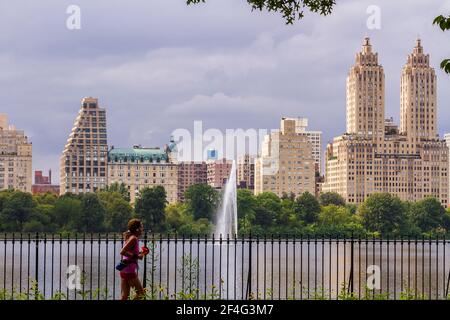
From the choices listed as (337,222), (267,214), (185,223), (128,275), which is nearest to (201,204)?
(267,214)

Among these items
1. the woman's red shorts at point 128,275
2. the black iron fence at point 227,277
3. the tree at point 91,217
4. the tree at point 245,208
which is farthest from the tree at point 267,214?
the woman's red shorts at point 128,275

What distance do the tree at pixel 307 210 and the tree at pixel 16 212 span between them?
44.9 m

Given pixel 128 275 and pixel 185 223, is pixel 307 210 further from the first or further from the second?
pixel 128 275

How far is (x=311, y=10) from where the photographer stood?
2581 cm

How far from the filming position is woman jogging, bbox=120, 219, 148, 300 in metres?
24.8

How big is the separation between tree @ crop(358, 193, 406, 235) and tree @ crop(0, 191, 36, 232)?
5366 centimetres

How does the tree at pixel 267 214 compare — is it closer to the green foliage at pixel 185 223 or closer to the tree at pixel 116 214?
the green foliage at pixel 185 223

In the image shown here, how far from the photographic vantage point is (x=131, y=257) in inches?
979

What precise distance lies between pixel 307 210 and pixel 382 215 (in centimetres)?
1189

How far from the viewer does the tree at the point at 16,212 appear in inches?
6356

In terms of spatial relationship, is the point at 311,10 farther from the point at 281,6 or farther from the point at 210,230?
the point at 210,230

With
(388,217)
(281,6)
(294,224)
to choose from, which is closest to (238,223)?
(294,224)

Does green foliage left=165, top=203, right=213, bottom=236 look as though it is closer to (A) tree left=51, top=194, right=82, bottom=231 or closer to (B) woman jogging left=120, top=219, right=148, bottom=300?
(A) tree left=51, top=194, right=82, bottom=231

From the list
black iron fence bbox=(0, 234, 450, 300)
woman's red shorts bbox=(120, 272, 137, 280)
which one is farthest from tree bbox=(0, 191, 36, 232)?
woman's red shorts bbox=(120, 272, 137, 280)
